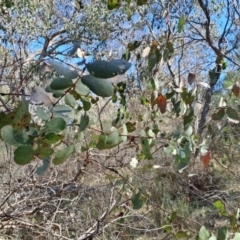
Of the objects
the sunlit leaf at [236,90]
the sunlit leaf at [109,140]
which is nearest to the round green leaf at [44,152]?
the sunlit leaf at [109,140]

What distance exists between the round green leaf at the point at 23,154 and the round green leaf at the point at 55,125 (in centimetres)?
4

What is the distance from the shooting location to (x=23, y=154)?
64 cm

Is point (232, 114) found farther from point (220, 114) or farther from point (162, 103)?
point (162, 103)

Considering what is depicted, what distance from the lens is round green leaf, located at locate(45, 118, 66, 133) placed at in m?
0.66

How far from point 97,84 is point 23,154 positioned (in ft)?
0.41

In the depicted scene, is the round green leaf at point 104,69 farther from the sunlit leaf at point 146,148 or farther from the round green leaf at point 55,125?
the sunlit leaf at point 146,148

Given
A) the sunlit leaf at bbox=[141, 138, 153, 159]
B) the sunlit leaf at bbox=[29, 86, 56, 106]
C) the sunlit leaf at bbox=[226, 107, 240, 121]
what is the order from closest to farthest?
the sunlit leaf at bbox=[29, 86, 56, 106] → the sunlit leaf at bbox=[141, 138, 153, 159] → the sunlit leaf at bbox=[226, 107, 240, 121]

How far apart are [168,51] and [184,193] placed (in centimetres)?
379

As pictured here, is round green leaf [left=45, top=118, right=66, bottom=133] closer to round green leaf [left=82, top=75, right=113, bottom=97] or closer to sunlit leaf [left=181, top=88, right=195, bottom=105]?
round green leaf [left=82, top=75, right=113, bottom=97]

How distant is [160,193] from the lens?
14.9 feet

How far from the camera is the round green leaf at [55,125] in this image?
0.66 metres

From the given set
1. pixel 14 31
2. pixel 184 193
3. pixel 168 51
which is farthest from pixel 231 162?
pixel 14 31

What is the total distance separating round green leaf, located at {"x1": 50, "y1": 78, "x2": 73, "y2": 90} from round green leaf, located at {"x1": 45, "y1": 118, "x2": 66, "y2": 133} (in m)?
0.04

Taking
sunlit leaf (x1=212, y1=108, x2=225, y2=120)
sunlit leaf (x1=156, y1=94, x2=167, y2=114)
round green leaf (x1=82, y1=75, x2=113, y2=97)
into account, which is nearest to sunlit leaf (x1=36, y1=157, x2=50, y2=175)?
round green leaf (x1=82, y1=75, x2=113, y2=97)
